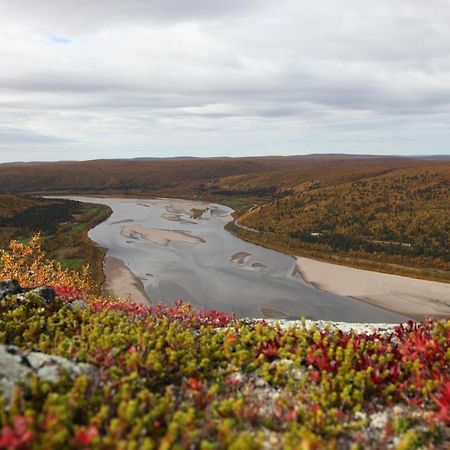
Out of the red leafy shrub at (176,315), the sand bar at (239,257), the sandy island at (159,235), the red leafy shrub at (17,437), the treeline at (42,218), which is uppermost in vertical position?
the red leafy shrub at (17,437)

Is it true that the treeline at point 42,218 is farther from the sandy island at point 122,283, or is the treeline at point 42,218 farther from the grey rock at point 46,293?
the grey rock at point 46,293

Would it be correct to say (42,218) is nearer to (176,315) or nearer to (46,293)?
(46,293)

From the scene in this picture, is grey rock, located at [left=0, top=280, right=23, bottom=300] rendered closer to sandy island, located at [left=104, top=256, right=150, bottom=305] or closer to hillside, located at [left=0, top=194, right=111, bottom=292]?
sandy island, located at [left=104, top=256, right=150, bottom=305]

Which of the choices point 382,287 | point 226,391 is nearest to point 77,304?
point 226,391

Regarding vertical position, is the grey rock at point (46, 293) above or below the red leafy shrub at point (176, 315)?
above

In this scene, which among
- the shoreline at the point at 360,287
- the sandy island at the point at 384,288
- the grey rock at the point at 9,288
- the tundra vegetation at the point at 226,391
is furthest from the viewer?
the sandy island at the point at 384,288

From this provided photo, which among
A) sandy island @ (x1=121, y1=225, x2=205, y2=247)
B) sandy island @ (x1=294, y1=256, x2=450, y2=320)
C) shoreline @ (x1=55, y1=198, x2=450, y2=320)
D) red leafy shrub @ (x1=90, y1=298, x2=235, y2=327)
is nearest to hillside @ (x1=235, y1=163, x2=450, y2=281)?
sandy island @ (x1=294, y1=256, x2=450, y2=320)

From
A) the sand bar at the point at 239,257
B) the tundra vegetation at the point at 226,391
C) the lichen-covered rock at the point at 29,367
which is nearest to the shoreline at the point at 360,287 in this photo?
the sand bar at the point at 239,257

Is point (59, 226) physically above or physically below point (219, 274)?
above
